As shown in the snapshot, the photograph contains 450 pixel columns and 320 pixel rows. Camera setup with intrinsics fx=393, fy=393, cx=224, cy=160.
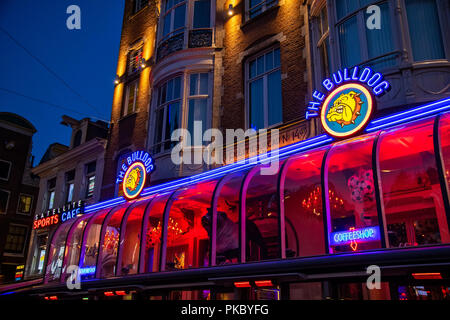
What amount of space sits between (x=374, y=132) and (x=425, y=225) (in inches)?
113

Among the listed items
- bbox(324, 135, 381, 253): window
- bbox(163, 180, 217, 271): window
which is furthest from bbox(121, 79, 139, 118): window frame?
bbox(324, 135, 381, 253): window

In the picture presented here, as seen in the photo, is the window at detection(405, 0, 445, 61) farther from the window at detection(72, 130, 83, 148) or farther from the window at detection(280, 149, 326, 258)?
the window at detection(72, 130, 83, 148)

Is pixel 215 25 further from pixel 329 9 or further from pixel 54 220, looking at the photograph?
pixel 54 220

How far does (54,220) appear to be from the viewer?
17.0 metres

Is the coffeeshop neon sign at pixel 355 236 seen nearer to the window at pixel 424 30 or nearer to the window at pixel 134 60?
the window at pixel 424 30

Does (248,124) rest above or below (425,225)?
above

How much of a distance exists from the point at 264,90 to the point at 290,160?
4834mm

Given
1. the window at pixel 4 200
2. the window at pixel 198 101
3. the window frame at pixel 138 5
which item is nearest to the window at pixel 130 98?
the window frame at pixel 138 5

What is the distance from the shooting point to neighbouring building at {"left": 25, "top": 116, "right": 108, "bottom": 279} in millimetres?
19859

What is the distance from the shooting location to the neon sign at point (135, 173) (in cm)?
1332

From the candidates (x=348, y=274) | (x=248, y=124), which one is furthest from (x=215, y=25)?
(x=348, y=274)

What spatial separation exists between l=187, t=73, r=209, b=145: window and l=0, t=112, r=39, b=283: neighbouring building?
21269 millimetres

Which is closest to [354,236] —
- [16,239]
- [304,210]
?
[304,210]
